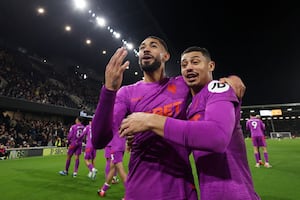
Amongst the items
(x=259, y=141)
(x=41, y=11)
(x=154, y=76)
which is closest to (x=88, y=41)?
(x=41, y=11)

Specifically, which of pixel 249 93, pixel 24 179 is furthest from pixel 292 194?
pixel 249 93

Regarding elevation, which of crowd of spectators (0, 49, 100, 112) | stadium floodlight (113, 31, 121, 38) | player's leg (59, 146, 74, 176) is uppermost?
stadium floodlight (113, 31, 121, 38)

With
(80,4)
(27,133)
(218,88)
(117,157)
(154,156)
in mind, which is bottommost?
(117,157)

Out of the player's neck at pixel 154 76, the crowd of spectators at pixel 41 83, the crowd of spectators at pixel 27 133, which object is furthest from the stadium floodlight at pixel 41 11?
the player's neck at pixel 154 76

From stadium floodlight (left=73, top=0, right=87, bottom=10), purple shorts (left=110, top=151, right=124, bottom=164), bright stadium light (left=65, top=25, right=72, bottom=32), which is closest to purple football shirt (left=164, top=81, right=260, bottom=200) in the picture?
purple shorts (left=110, top=151, right=124, bottom=164)

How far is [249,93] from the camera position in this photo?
5303cm

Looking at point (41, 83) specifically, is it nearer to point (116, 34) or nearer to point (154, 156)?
point (116, 34)

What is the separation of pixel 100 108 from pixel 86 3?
19.4 m

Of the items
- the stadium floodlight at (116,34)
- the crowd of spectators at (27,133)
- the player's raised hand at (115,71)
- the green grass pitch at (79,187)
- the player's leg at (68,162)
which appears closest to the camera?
the player's raised hand at (115,71)

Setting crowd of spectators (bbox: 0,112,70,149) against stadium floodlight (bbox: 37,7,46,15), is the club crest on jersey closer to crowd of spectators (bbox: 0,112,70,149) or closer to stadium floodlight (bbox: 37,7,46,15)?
crowd of spectators (bbox: 0,112,70,149)

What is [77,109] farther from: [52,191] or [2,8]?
[52,191]

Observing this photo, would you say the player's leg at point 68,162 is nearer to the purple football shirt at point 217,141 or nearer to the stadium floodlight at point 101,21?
the purple football shirt at point 217,141

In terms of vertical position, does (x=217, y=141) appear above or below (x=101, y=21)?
below

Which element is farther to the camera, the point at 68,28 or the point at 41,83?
the point at 41,83
